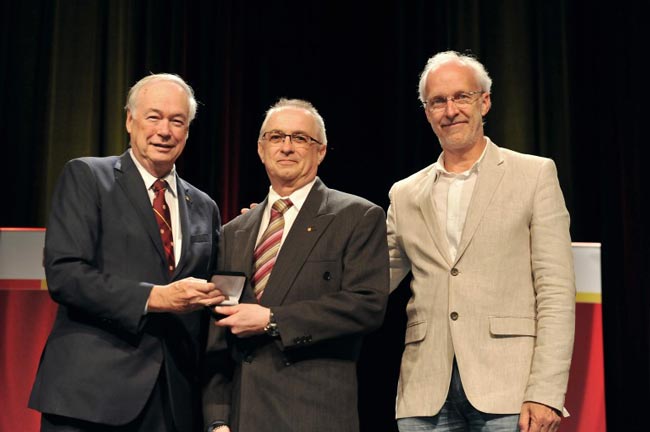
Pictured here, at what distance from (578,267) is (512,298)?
3.20ft

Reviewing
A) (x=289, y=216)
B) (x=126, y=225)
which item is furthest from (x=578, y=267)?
(x=126, y=225)

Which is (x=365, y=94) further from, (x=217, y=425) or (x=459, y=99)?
(x=217, y=425)

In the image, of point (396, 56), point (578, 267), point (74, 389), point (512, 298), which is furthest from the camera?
point (396, 56)

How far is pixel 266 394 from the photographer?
2400 millimetres

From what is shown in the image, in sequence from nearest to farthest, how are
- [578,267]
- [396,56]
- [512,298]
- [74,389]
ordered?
[74,389]
[512,298]
[578,267]
[396,56]

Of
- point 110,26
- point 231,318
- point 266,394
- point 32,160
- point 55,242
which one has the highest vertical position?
point 110,26

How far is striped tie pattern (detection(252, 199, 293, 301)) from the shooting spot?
2.54 metres

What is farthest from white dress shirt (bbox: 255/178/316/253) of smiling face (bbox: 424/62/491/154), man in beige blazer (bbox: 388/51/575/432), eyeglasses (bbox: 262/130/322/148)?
smiling face (bbox: 424/62/491/154)

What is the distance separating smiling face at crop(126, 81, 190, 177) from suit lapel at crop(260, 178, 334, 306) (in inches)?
19.2

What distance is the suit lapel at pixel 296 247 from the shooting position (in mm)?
2465

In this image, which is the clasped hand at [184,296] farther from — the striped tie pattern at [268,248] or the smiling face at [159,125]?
the smiling face at [159,125]

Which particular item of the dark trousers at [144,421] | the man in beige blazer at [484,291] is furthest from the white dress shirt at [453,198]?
the dark trousers at [144,421]

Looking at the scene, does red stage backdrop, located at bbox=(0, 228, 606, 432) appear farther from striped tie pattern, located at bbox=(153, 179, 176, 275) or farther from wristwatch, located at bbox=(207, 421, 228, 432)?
wristwatch, located at bbox=(207, 421, 228, 432)

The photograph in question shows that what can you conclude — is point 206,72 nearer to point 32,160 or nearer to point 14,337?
point 32,160
